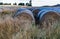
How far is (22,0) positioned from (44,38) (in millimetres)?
31060

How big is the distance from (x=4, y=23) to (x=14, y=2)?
3185 cm

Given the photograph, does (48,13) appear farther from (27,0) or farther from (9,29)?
(27,0)

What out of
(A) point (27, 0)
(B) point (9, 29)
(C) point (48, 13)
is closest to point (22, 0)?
(A) point (27, 0)

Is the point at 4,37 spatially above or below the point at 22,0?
above

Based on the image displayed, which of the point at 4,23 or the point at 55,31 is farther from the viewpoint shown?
the point at 4,23

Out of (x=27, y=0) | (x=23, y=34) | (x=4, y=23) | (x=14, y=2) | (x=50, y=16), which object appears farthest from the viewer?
(x=14, y=2)

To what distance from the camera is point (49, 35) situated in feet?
26.9

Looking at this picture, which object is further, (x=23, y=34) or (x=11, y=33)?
(x=11, y=33)

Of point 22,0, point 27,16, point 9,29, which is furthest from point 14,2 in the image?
point 9,29

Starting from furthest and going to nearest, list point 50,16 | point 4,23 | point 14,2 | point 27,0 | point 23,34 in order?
1. point 14,2
2. point 27,0
3. point 50,16
4. point 4,23
5. point 23,34

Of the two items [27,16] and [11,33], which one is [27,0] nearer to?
[27,16]

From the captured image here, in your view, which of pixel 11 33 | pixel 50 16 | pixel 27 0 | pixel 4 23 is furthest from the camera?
pixel 27 0

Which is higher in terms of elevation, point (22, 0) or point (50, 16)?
point (50, 16)

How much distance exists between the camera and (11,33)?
Result: 8430 millimetres
